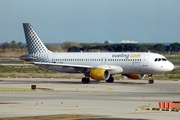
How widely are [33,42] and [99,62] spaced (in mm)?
9924

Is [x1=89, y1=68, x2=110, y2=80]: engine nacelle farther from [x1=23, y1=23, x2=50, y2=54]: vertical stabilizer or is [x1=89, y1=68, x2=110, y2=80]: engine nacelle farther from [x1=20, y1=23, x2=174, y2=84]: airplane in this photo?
[x1=23, y1=23, x2=50, y2=54]: vertical stabilizer

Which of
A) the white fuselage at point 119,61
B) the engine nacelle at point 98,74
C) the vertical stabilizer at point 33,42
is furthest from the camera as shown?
the vertical stabilizer at point 33,42

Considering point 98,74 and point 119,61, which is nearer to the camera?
point 98,74

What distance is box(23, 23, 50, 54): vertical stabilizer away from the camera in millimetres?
73125

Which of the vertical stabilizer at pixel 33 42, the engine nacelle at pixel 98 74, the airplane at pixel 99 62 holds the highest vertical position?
the vertical stabilizer at pixel 33 42

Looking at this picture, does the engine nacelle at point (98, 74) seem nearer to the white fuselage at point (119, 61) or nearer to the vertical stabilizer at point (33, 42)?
the white fuselage at point (119, 61)

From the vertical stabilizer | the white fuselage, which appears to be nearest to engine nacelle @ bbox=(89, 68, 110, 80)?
the white fuselage

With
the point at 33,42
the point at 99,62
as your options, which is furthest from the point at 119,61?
the point at 33,42

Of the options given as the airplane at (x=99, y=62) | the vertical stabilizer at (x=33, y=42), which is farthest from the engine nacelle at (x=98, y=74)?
the vertical stabilizer at (x=33, y=42)

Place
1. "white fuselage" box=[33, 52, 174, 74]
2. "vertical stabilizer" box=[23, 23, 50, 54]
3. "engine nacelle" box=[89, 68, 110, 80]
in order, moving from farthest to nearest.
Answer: "vertical stabilizer" box=[23, 23, 50, 54], "white fuselage" box=[33, 52, 174, 74], "engine nacelle" box=[89, 68, 110, 80]

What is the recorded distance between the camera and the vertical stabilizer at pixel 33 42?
73125 mm

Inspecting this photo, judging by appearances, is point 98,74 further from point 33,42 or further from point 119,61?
point 33,42

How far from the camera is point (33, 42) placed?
73.4 metres

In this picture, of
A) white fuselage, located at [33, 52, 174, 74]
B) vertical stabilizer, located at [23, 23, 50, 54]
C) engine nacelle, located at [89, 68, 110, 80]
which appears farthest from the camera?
vertical stabilizer, located at [23, 23, 50, 54]
